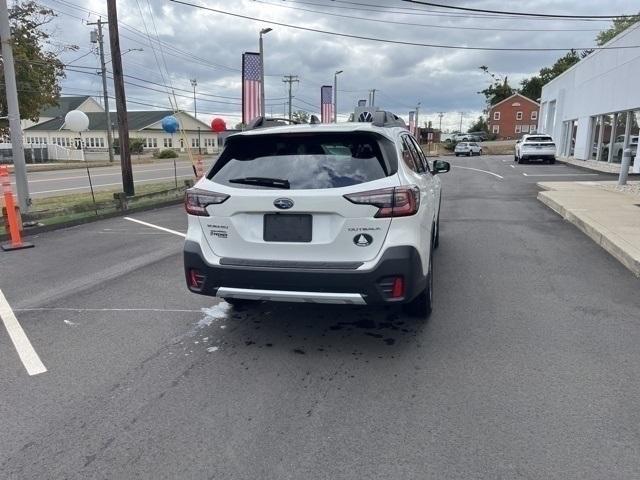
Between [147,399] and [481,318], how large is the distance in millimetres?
3041

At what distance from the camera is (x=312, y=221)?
3814 mm

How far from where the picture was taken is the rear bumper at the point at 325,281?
A: 3.74 metres

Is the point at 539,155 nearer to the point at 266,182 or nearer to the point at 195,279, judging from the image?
the point at 266,182

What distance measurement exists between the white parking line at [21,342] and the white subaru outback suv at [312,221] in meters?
1.32

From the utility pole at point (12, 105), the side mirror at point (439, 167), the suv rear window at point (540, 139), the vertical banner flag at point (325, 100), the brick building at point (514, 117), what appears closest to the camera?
the side mirror at point (439, 167)

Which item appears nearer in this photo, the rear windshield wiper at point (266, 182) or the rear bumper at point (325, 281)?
the rear bumper at point (325, 281)

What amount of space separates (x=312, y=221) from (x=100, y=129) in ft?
269

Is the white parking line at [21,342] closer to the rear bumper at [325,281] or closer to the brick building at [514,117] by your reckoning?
the rear bumper at [325,281]

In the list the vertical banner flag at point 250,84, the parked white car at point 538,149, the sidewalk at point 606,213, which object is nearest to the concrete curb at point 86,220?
the vertical banner flag at point 250,84

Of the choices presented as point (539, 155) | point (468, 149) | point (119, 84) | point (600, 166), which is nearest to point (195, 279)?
point (119, 84)

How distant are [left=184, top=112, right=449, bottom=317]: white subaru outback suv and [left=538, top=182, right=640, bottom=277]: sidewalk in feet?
13.4

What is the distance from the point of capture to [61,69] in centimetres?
3744

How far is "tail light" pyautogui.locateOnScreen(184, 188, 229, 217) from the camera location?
4.04 m

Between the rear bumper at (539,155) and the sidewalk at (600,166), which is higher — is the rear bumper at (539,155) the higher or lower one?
the higher one
